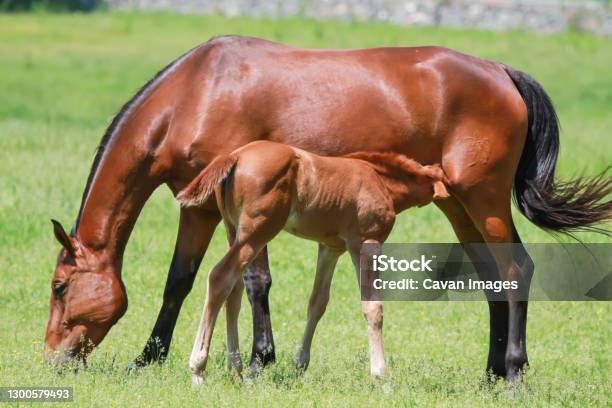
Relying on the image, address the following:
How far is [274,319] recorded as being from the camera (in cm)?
927

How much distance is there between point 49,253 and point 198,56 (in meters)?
3.59

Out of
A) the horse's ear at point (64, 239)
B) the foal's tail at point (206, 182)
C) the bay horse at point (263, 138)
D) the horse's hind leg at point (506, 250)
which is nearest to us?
the foal's tail at point (206, 182)

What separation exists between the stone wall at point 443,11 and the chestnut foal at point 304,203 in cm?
2065

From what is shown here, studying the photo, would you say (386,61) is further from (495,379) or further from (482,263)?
(495,379)

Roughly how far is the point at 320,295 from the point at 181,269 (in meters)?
0.94

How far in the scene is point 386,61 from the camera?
7.77 meters

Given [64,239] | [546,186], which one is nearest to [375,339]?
[546,186]

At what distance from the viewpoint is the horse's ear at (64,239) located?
23.8 feet

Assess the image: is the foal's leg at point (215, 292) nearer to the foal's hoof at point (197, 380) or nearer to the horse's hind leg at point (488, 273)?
the foal's hoof at point (197, 380)

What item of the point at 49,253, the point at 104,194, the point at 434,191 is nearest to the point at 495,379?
the point at 434,191

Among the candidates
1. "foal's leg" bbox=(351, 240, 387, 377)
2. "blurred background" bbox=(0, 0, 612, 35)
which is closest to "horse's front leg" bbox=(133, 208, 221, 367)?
"foal's leg" bbox=(351, 240, 387, 377)

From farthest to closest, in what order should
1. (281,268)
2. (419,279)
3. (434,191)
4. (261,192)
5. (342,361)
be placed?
(281,268)
(419,279)
(342,361)
(434,191)
(261,192)

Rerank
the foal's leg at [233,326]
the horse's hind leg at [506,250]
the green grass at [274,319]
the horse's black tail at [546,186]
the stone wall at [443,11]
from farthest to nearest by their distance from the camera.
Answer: the stone wall at [443,11] < the horse's black tail at [546,186] < the horse's hind leg at [506,250] < the foal's leg at [233,326] < the green grass at [274,319]

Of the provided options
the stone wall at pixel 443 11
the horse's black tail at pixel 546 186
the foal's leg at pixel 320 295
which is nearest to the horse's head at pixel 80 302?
the foal's leg at pixel 320 295
